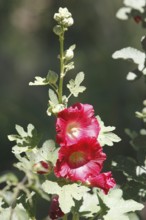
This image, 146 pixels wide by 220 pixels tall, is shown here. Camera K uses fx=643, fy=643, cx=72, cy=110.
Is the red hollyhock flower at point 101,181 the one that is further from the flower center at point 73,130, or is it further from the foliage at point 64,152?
the flower center at point 73,130

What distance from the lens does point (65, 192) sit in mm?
1658

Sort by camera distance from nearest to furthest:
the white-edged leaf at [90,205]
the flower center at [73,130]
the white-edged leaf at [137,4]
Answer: the flower center at [73,130] < the white-edged leaf at [90,205] < the white-edged leaf at [137,4]

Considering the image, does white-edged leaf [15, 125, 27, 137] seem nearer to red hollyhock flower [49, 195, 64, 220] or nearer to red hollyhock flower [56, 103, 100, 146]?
red hollyhock flower [56, 103, 100, 146]

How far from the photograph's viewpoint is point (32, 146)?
67.4 inches

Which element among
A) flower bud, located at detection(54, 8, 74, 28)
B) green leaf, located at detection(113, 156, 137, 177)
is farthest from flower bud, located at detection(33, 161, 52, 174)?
green leaf, located at detection(113, 156, 137, 177)

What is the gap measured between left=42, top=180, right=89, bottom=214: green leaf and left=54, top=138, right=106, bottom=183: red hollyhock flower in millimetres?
29

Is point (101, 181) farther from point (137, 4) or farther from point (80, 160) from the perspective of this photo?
point (137, 4)

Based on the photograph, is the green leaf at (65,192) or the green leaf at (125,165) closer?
the green leaf at (65,192)

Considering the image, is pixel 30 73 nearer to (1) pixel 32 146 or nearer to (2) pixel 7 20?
(2) pixel 7 20

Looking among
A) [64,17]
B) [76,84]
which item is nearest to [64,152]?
[76,84]

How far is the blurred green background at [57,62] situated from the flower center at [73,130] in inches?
102

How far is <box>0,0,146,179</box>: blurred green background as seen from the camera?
490 cm

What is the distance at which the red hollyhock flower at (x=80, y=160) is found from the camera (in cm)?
167

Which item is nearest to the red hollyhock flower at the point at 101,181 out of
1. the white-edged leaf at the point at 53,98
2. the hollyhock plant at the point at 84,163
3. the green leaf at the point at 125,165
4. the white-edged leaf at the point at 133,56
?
the hollyhock plant at the point at 84,163
